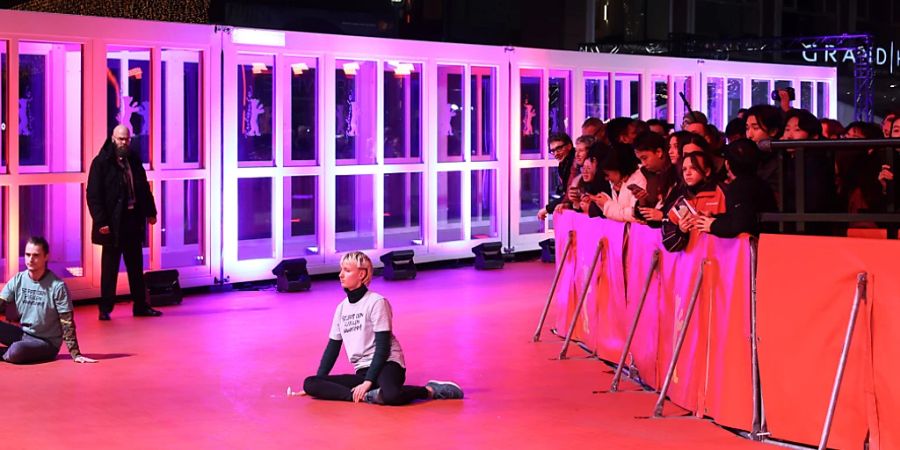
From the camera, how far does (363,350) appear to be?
26.6 ft

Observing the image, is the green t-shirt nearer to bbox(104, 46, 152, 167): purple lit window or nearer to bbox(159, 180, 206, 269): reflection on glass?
bbox(104, 46, 152, 167): purple lit window

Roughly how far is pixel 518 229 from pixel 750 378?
1031cm

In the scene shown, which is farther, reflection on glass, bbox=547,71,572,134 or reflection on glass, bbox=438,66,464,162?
reflection on glass, bbox=547,71,572,134

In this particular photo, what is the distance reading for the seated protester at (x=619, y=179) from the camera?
9344 mm

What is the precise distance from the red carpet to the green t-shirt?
0.29 meters

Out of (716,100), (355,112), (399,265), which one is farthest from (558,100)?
(399,265)

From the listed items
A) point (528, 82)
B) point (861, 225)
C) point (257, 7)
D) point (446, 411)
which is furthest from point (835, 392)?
point (257, 7)

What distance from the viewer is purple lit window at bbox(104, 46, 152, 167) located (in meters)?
13.7

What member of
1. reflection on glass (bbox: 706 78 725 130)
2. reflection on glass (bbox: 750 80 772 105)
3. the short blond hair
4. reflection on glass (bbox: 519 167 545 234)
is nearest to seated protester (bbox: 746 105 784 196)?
the short blond hair

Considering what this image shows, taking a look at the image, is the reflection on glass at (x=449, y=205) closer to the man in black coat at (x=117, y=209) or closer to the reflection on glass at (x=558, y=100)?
the reflection on glass at (x=558, y=100)

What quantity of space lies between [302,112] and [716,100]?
7502 mm

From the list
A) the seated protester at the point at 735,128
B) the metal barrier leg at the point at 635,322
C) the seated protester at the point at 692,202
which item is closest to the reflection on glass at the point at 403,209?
the seated protester at the point at 735,128

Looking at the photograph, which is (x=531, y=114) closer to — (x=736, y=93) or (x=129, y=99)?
(x=736, y=93)

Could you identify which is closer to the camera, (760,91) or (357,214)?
(357,214)
